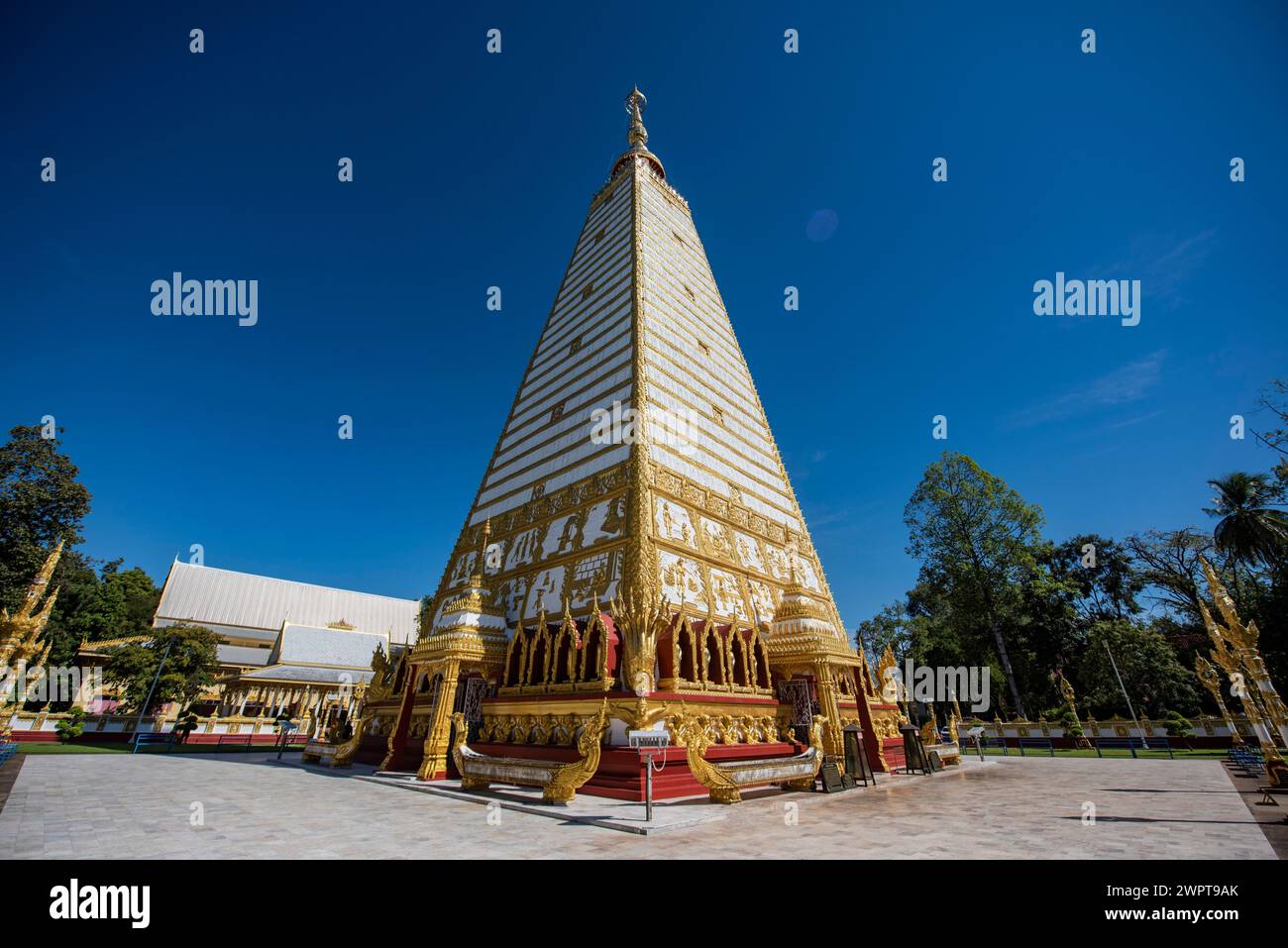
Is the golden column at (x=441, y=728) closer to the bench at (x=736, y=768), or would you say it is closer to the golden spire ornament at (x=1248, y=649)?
the bench at (x=736, y=768)

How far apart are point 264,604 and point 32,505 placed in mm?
23777

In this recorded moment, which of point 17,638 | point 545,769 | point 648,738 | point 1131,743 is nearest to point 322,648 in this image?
point 17,638

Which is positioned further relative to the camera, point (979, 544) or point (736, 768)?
point (979, 544)

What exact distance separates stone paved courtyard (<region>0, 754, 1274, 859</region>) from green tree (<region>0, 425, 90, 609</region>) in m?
24.4

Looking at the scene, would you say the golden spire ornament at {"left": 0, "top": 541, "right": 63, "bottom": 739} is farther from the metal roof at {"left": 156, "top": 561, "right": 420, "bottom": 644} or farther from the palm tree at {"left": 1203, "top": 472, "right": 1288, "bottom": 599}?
the palm tree at {"left": 1203, "top": 472, "right": 1288, "bottom": 599}

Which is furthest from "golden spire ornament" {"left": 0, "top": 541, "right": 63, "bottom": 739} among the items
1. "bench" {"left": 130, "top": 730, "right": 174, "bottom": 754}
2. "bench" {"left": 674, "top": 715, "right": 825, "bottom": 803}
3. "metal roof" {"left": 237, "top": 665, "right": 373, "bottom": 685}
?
"metal roof" {"left": 237, "top": 665, "right": 373, "bottom": 685}

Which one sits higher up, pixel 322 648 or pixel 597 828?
pixel 597 828

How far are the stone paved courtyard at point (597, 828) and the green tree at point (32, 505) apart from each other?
24.4 metres

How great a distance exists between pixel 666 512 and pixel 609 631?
366cm

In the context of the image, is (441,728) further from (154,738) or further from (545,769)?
(154,738)

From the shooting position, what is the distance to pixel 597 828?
19.8 feet

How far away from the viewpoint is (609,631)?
33.1ft
